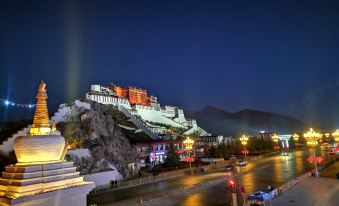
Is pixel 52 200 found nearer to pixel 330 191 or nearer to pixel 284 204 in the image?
pixel 284 204

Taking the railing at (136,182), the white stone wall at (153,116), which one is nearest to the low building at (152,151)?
→ the railing at (136,182)

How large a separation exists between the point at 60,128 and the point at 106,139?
5.88 metres

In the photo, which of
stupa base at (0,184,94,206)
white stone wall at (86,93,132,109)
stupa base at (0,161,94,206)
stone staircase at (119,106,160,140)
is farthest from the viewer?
white stone wall at (86,93,132,109)

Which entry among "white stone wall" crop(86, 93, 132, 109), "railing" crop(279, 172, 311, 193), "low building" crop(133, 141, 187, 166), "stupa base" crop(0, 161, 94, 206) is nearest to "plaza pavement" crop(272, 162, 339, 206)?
"railing" crop(279, 172, 311, 193)

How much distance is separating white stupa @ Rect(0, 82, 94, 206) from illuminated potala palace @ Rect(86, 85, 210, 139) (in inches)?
2050

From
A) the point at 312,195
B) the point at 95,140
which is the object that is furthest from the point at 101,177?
the point at 312,195

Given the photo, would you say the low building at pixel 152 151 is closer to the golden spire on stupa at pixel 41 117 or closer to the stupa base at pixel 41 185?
the golden spire on stupa at pixel 41 117

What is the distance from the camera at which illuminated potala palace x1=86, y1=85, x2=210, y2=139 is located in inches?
2789

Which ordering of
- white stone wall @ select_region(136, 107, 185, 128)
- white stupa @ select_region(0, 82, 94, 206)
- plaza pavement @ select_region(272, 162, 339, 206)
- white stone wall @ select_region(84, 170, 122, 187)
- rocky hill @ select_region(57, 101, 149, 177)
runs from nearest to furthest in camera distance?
1. white stupa @ select_region(0, 82, 94, 206)
2. plaza pavement @ select_region(272, 162, 339, 206)
3. white stone wall @ select_region(84, 170, 122, 187)
4. rocky hill @ select_region(57, 101, 149, 177)
5. white stone wall @ select_region(136, 107, 185, 128)

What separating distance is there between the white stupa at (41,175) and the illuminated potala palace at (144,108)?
52070mm

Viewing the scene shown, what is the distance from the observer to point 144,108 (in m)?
83.8

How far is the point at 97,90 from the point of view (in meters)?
71.0

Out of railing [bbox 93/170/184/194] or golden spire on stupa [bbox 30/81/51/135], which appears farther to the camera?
railing [bbox 93/170/184/194]

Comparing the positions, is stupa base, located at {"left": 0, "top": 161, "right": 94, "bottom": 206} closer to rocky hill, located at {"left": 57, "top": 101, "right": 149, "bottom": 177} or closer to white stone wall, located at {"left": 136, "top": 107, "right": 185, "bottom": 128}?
rocky hill, located at {"left": 57, "top": 101, "right": 149, "bottom": 177}
